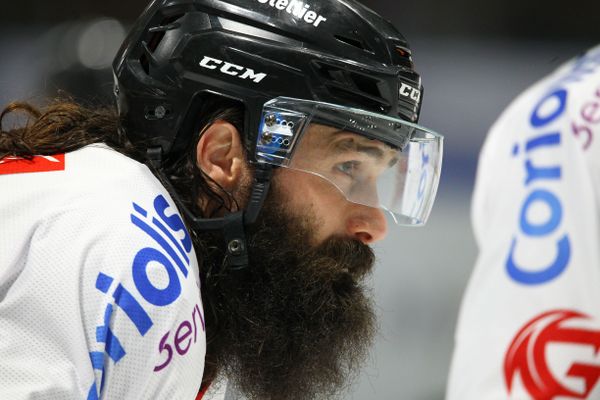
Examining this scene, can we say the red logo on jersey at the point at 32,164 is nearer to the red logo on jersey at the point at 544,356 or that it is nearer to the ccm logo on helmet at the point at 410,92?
the ccm logo on helmet at the point at 410,92

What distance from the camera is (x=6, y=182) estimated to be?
1.62 m

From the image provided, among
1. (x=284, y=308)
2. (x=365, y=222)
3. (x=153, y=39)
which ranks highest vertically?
(x=153, y=39)

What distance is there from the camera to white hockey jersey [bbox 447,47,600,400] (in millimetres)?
753

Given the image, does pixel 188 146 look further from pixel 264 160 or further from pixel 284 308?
pixel 284 308

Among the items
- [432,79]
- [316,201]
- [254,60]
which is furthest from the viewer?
[432,79]

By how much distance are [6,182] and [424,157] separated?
0.94m

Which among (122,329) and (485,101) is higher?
(485,101)

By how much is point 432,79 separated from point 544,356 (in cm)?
273

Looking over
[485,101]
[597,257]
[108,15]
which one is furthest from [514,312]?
[108,15]

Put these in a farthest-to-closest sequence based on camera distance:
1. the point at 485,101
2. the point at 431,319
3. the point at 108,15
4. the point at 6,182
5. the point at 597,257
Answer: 1. the point at 108,15
2. the point at 485,101
3. the point at 431,319
4. the point at 6,182
5. the point at 597,257

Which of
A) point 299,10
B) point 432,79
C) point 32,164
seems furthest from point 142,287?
point 432,79

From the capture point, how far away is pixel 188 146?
6.45 ft

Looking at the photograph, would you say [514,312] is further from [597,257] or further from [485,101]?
[485,101]

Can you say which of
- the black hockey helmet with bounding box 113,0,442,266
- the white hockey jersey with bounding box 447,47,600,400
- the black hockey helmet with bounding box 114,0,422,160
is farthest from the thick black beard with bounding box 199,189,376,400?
the white hockey jersey with bounding box 447,47,600,400
